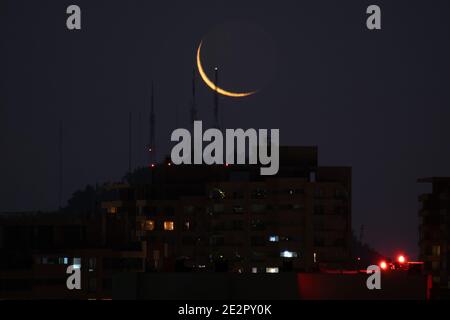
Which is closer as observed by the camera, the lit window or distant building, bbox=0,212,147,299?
distant building, bbox=0,212,147,299

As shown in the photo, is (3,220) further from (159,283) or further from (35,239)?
(159,283)

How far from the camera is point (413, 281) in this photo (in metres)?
81.4

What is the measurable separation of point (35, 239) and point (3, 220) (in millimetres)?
10396

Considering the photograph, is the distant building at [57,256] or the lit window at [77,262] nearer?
the distant building at [57,256]

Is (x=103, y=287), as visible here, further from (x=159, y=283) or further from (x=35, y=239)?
(x=159, y=283)

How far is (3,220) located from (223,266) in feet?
380
